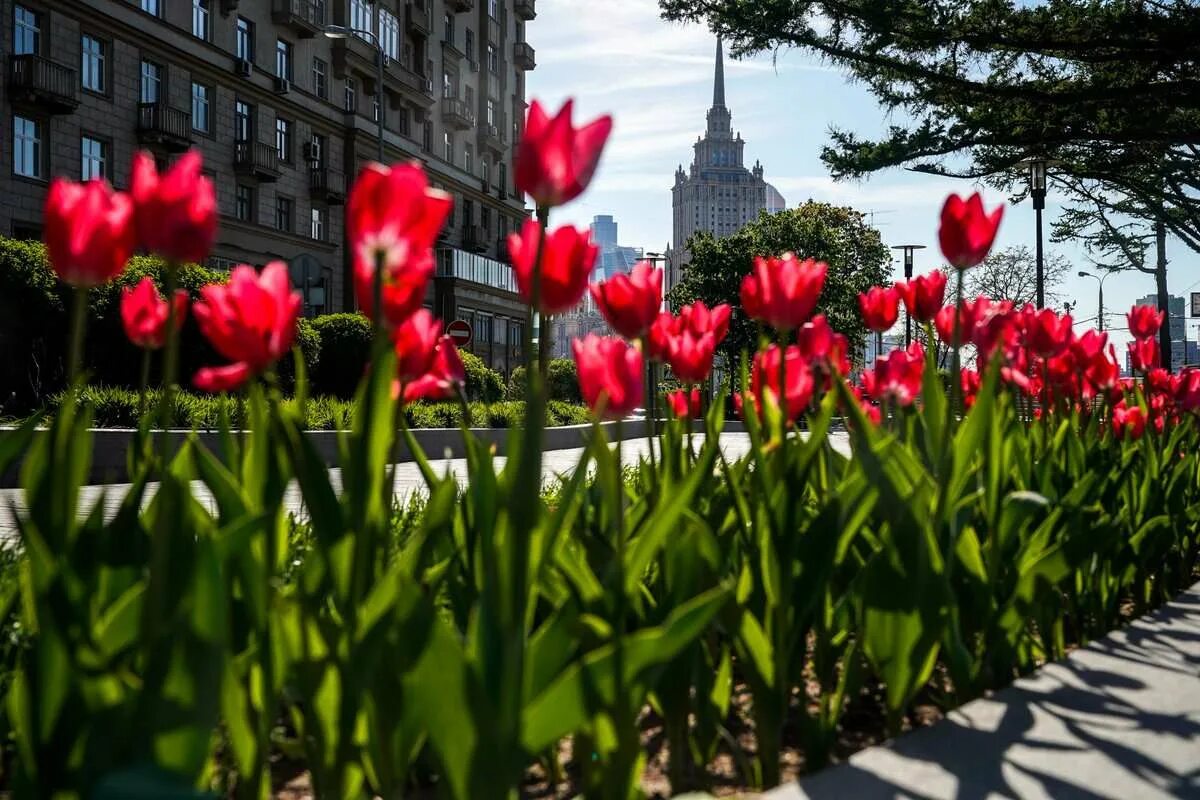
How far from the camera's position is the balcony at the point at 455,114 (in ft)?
163

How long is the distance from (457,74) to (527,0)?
9.65 meters

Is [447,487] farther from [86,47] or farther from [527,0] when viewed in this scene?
[527,0]

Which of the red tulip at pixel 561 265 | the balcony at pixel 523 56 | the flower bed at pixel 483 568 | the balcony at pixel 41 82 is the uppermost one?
the balcony at pixel 523 56

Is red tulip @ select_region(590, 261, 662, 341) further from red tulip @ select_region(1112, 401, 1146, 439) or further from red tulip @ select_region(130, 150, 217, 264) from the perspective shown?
red tulip @ select_region(1112, 401, 1146, 439)

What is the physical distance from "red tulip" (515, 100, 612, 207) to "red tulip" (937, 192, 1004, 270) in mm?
975

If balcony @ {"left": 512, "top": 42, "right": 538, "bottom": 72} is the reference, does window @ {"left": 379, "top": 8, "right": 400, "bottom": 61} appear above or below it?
below

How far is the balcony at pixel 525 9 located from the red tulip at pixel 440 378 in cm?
5899

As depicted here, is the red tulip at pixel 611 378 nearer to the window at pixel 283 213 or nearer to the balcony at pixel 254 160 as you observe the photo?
the balcony at pixel 254 160

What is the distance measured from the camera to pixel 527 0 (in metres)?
58.5

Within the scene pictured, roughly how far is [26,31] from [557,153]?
2986cm

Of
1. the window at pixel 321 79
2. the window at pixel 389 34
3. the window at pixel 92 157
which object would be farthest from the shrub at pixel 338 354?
the window at pixel 389 34

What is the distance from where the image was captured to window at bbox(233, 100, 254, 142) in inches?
1362

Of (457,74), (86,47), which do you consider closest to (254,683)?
(86,47)

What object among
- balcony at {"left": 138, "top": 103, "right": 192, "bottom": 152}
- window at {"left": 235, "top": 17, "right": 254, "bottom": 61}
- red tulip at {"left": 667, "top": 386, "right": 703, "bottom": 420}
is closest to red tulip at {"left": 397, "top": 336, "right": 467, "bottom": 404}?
red tulip at {"left": 667, "top": 386, "right": 703, "bottom": 420}
